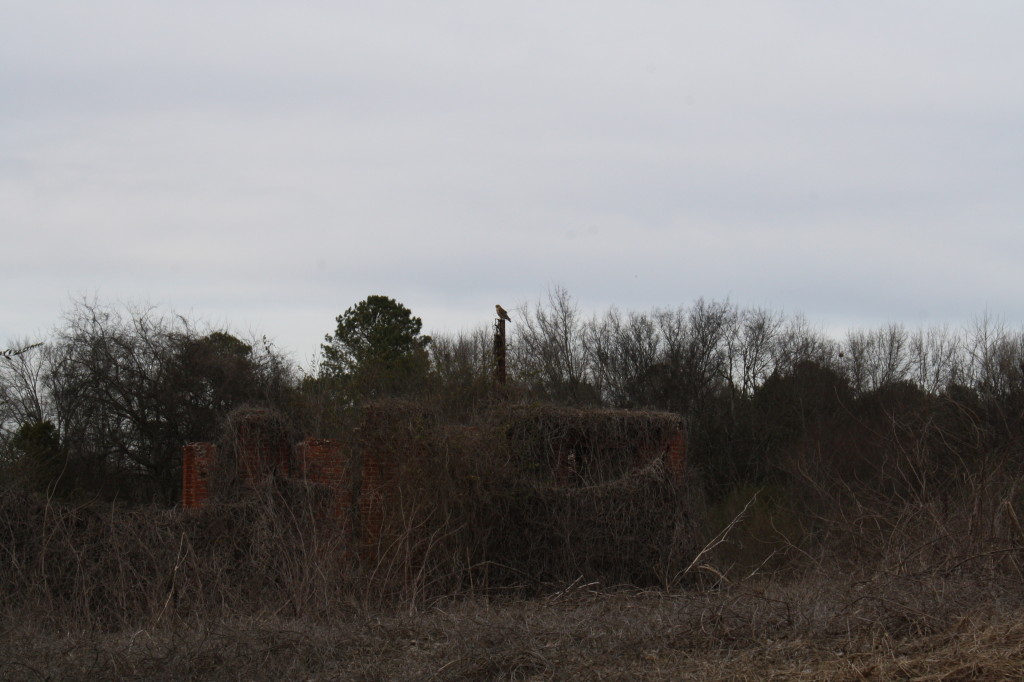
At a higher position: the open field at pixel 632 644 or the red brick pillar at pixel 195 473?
the red brick pillar at pixel 195 473

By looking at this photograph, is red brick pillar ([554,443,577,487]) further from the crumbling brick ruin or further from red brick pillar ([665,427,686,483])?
red brick pillar ([665,427,686,483])

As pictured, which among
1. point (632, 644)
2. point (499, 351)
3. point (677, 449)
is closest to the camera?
point (632, 644)

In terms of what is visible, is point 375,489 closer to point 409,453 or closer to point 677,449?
point 409,453

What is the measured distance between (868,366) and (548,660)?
3464 cm

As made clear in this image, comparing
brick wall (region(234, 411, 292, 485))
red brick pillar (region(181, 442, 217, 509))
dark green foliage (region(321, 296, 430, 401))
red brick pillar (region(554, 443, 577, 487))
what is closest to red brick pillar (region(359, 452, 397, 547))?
brick wall (region(234, 411, 292, 485))

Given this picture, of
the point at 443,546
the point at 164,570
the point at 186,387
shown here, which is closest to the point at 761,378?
the point at 186,387

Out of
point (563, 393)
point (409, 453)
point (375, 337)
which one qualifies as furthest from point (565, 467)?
point (375, 337)

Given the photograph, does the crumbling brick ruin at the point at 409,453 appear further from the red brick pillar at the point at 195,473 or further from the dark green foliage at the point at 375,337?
the dark green foliage at the point at 375,337

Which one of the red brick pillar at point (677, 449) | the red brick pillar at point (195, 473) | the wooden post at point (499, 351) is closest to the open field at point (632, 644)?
the red brick pillar at point (677, 449)

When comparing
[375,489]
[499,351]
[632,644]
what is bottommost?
[632,644]

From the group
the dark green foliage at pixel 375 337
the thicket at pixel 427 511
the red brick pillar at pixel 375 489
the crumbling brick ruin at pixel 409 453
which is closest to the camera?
the thicket at pixel 427 511

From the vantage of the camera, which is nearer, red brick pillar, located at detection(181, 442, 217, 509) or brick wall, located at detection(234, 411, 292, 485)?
brick wall, located at detection(234, 411, 292, 485)

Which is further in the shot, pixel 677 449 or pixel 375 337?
pixel 375 337

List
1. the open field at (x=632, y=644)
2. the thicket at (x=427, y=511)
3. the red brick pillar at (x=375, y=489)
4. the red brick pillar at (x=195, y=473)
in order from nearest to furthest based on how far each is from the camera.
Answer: the open field at (x=632, y=644), the thicket at (x=427, y=511), the red brick pillar at (x=375, y=489), the red brick pillar at (x=195, y=473)
